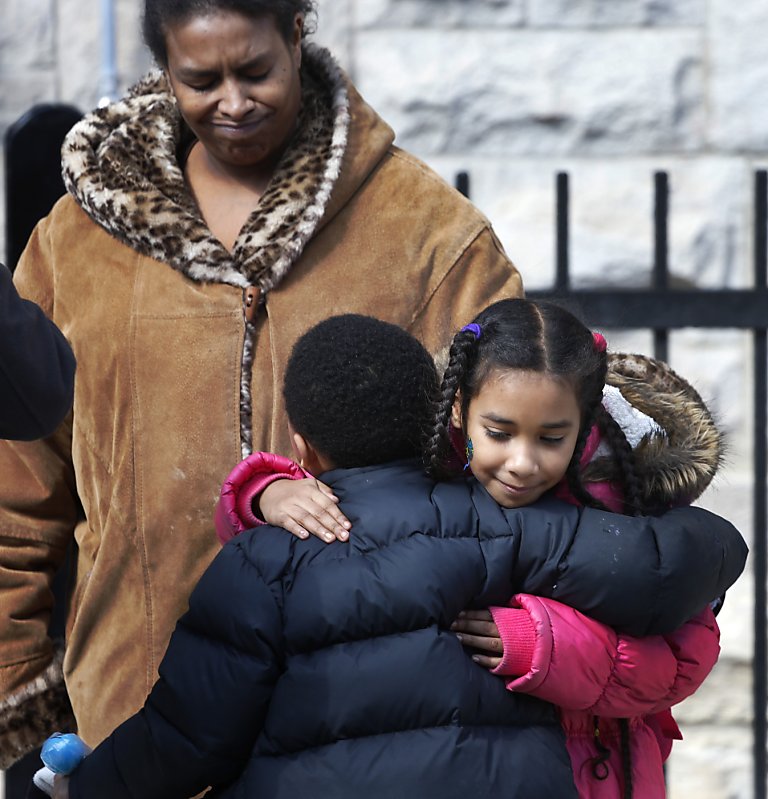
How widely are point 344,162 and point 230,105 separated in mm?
243

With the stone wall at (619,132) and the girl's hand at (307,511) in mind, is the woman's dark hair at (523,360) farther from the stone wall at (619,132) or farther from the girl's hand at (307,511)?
the stone wall at (619,132)

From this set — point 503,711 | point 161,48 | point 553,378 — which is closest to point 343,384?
point 553,378

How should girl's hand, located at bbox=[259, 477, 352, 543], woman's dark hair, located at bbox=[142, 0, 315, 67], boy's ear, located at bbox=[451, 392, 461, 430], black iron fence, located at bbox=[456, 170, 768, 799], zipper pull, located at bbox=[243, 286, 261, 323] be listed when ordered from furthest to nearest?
black iron fence, located at bbox=[456, 170, 768, 799]
zipper pull, located at bbox=[243, 286, 261, 323]
woman's dark hair, located at bbox=[142, 0, 315, 67]
boy's ear, located at bbox=[451, 392, 461, 430]
girl's hand, located at bbox=[259, 477, 352, 543]

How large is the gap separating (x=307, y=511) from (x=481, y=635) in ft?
0.89

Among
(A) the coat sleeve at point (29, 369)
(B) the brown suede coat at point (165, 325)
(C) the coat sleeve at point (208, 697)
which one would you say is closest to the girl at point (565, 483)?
(C) the coat sleeve at point (208, 697)

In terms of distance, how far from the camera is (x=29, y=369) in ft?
5.82

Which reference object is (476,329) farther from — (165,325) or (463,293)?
(165,325)

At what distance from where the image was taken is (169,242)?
96.4 inches

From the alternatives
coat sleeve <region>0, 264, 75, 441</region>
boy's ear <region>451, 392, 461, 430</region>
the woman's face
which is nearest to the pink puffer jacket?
boy's ear <region>451, 392, 461, 430</region>

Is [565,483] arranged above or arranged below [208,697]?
above

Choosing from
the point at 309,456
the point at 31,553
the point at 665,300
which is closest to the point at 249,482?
the point at 309,456

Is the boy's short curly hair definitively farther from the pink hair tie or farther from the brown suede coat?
the brown suede coat

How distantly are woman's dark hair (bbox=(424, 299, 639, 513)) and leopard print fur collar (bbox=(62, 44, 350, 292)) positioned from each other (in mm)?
578

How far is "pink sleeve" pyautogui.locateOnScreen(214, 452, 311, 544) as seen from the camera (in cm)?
204
